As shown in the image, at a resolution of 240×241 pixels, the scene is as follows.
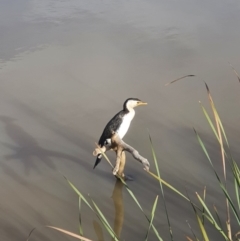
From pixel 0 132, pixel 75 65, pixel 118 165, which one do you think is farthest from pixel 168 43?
pixel 118 165

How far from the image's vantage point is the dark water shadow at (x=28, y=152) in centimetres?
472

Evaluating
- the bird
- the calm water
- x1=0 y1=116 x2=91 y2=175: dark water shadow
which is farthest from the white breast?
x1=0 y1=116 x2=91 y2=175: dark water shadow

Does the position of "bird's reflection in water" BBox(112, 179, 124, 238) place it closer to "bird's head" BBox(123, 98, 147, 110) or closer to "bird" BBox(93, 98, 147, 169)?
"bird" BBox(93, 98, 147, 169)

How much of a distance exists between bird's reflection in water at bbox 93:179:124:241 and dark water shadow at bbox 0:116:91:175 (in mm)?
453

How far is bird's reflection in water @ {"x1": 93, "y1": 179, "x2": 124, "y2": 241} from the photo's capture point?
381 centimetres

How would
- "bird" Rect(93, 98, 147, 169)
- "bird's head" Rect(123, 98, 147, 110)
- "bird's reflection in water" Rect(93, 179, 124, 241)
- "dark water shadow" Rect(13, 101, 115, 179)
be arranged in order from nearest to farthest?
"bird's reflection in water" Rect(93, 179, 124, 241)
"bird" Rect(93, 98, 147, 169)
"bird's head" Rect(123, 98, 147, 110)
"dark water shadow" Rect(13, 101, 115, 179)

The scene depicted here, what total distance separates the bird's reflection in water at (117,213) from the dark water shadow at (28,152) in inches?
17.8

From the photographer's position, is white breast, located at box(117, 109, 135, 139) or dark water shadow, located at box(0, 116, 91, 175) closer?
white breast, located at box(117, 109, 135, 139)

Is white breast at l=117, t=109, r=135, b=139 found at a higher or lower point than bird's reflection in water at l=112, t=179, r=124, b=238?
higher

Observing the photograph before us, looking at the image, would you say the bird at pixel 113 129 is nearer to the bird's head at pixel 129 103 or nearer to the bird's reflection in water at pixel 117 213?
the bird's head at pixel 129 103

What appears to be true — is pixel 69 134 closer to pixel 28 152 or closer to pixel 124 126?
pixel 28 152

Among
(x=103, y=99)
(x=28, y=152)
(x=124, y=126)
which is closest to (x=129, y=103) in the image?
(x=124, y=126)

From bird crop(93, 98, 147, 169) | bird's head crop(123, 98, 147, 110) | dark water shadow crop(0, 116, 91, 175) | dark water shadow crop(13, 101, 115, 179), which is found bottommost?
A: dark water shadow crop(0, 116, 91, 175)

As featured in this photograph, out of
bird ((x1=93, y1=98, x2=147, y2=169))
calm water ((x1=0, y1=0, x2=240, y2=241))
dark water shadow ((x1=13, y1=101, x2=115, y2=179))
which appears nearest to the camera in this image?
calm water ((x1=0, y1=0, x2=240, y2=241))
